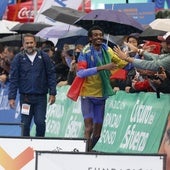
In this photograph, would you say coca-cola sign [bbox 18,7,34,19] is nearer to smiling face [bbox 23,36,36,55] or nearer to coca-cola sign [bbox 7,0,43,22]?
coca-cola sign [bbox 7,0,43,22]

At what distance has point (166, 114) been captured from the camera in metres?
13.9

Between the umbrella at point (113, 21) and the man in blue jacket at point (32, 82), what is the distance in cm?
226

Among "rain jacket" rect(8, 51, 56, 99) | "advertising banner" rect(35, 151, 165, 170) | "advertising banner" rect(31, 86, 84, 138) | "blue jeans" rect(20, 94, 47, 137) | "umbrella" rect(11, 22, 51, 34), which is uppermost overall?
"umbrella" rect(11, 22, 51, 34)

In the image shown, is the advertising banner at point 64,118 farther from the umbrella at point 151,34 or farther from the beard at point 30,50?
the beard at point 30,50

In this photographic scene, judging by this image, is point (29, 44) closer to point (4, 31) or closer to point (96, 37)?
point (96, 37)

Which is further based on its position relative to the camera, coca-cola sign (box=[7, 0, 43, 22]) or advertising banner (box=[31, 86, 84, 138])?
coca-cola sign (box=[7, 0, 43, 22])

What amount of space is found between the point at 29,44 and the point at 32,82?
0.62 m

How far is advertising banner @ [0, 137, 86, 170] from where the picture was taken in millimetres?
9836

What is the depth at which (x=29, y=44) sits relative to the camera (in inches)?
583

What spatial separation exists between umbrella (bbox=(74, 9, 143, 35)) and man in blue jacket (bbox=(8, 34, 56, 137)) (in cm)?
226

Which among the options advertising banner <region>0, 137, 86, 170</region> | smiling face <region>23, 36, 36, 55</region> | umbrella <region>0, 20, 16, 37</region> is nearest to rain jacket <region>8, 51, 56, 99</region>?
smiling face <region>23, 36, 36, 55</region>

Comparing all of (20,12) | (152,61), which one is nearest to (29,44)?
(152,61)

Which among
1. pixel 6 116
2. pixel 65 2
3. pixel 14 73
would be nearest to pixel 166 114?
pixel 14 73

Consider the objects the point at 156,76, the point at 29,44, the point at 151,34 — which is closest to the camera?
the point at 156,76
